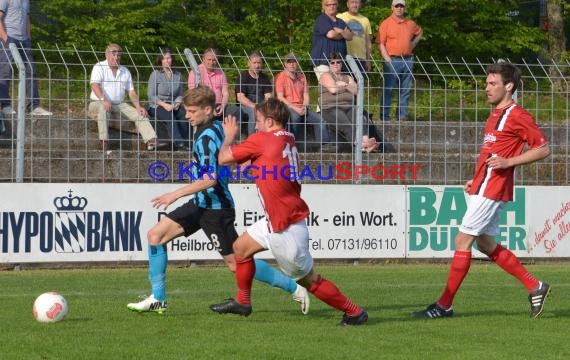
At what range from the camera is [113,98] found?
16422mm

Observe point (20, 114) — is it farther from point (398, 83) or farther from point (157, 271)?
point (157, 271)

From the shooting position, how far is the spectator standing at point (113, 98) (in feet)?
53.4

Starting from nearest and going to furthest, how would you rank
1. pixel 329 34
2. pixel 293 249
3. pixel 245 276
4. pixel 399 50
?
pixel 293 249 → pixel 245 276 → pixel 329 34 → pixel 399 50

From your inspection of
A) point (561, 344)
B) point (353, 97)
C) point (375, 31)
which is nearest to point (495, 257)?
point (561, 344)

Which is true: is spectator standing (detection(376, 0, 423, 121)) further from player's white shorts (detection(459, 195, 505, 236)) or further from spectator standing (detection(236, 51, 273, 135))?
player's white shorts (detection(459, 195, 505, 236))

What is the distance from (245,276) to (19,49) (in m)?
8.51

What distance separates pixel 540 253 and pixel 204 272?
517 cm

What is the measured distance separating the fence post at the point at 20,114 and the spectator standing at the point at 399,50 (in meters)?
5.37

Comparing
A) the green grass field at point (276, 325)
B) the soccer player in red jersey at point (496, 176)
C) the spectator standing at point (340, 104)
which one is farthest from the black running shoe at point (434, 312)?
the spectator standing at point (340, 104)

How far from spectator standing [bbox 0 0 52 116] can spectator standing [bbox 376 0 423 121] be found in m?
5.15

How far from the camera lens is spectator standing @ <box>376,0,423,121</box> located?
1797cm

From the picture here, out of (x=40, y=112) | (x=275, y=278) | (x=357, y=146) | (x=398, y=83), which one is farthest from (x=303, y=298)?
(x=398, y=83)

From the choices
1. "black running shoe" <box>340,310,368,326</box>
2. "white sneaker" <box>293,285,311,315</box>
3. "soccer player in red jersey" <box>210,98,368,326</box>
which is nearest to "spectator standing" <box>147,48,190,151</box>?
"white sneaker" <box>293,285,311,315</box>

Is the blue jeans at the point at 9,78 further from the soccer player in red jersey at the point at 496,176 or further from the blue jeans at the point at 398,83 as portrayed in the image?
the soccer player in red jersey at the point at 496,176
